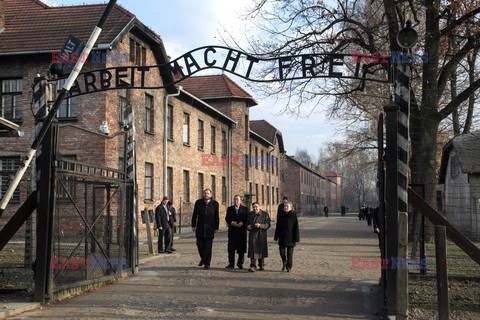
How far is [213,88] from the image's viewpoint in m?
40.3

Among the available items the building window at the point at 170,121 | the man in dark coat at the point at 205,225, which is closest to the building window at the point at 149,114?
the building window at the point at 170,121

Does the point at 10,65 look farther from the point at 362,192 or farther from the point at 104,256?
the point at 362,192

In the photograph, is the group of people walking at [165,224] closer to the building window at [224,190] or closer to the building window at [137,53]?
the building window at [137,53]

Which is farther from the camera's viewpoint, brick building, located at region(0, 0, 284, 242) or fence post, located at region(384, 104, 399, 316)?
brick building, located at region(0, 0, 284, 242)

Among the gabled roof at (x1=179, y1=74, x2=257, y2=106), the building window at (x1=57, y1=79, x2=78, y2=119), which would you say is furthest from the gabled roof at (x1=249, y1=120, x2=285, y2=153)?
the building window at (x1=57, y1=79, x2=78, y2=119)

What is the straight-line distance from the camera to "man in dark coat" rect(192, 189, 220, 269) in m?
12.9

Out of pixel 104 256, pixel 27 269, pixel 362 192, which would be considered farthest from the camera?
pixel 362 192

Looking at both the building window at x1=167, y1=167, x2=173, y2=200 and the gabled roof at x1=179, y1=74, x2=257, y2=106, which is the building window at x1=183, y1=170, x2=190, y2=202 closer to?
the building window at x1=167, y1=167, x2=173, y2=200

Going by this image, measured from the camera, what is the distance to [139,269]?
1259 centimetres

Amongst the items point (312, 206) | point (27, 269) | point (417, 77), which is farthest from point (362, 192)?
point (27, 269)

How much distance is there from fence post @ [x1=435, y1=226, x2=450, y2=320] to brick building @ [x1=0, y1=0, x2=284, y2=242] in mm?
9259

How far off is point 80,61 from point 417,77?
14.0 metres

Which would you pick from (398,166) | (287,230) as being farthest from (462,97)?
(398,166)

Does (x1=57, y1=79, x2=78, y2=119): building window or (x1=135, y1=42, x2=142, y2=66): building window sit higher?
(x1=135, y1=42, x2=142, y2=66): building window
